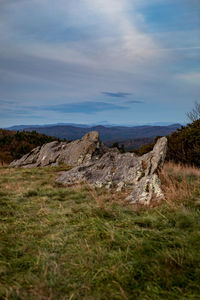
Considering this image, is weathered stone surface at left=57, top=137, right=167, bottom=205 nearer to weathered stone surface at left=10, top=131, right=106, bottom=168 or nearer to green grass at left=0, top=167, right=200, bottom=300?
green grass at left=0, top=167, right=200, bottom=300

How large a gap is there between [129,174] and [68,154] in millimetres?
8736

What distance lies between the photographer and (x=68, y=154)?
18.4 metres

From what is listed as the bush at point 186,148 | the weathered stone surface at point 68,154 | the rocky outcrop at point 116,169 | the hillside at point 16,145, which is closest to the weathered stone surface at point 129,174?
the rocky outcrop at point 116,169

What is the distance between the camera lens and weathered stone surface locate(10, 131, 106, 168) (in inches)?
676

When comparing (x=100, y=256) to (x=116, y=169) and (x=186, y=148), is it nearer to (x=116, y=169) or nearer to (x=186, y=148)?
(x=116, y=169)

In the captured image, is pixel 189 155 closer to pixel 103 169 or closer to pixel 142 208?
pixel 103 169

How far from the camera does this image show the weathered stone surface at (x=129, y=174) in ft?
25.9

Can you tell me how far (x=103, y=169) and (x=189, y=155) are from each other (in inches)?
445

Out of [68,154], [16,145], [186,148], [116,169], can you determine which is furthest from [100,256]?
[16,145]

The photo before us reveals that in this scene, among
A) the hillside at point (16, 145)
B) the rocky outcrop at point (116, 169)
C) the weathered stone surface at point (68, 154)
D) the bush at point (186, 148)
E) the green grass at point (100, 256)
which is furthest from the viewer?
the hillside at point (16, 145)

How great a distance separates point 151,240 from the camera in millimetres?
3742

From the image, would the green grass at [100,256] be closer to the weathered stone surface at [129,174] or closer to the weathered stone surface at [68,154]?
the weathered stone surface at [129,174]

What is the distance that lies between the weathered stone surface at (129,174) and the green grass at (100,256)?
7.53ft

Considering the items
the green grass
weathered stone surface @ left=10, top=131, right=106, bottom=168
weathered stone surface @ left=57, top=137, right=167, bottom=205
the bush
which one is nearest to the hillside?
weathered stone surface @ left=10, top=131, right=106, bottom=168
